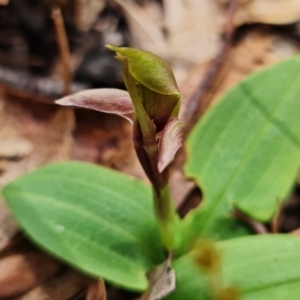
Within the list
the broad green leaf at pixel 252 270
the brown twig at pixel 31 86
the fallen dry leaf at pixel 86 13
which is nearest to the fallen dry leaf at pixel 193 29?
the fallen dry leaf at pixel 86 13

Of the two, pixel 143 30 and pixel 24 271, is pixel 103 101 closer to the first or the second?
pixel 24 271

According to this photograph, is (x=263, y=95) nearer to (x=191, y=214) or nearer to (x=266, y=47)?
(x=191, y=214)

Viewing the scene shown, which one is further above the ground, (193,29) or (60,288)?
(193,29)

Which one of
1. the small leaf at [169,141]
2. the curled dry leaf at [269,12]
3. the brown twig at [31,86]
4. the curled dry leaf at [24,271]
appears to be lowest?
the curled dry leaf at [24,271]

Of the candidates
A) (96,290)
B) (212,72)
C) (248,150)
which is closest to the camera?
(96,290)

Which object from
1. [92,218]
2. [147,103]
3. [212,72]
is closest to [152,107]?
[147,103]

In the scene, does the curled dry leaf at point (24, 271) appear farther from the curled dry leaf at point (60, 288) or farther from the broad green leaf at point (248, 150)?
the broad green leaf at point (248, 150)

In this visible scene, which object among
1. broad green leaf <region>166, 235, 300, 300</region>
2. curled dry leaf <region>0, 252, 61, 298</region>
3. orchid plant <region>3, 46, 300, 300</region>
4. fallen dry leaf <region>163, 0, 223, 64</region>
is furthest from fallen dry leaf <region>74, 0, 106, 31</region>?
broad green leaf <region>166, 235, 300, 300</region>
